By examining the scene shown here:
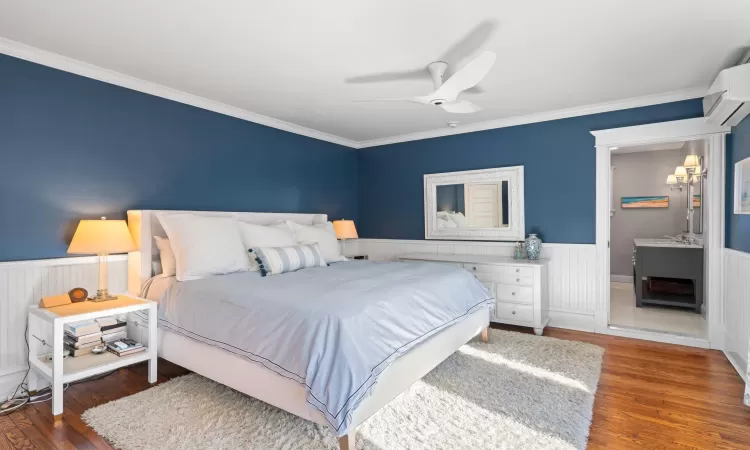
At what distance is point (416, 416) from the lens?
7.61 feet

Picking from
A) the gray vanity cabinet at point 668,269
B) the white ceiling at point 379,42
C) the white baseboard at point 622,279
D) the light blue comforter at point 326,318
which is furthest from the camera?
the white baseboard at point 622,279

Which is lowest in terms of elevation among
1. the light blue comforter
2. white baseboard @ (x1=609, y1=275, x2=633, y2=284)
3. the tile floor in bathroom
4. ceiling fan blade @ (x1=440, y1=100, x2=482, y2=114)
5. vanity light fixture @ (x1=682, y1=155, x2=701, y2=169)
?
the tile floor in bathroom

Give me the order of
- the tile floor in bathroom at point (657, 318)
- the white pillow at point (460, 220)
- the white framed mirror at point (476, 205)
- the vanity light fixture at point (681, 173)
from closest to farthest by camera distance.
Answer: the tile floor in bathroom at point (657, 318), the white framed mirror at point (476, 205), the white pillow at point (460, 220), the vanity light fixture at point (681, 173)

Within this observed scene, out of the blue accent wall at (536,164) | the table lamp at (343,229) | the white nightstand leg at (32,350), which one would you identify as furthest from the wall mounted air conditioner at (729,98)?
the white nightstand leg at (32,350)

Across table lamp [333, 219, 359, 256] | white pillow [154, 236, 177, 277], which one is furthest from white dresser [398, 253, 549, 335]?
white pillow [154, 236, 177, 277]

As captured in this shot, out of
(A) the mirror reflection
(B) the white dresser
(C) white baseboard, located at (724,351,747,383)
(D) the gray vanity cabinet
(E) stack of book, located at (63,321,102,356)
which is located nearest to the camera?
(E) stack of book, located at (63,321,102,356)

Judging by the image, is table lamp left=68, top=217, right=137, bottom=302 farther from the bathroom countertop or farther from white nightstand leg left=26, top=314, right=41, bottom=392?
the bathroom countertop

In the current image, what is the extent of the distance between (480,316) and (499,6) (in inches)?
93.2

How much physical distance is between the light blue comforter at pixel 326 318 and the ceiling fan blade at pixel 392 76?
156 cm

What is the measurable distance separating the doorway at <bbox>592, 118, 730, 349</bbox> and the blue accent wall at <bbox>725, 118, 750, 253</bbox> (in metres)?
0.05

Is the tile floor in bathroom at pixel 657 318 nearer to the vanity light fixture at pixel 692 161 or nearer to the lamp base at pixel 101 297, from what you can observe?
the vanity light fixture at pixel 692 161

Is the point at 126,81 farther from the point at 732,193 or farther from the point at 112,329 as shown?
the point at 732,193

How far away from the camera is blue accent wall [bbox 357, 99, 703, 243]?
406 cm

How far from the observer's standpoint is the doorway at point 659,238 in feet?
15.4
